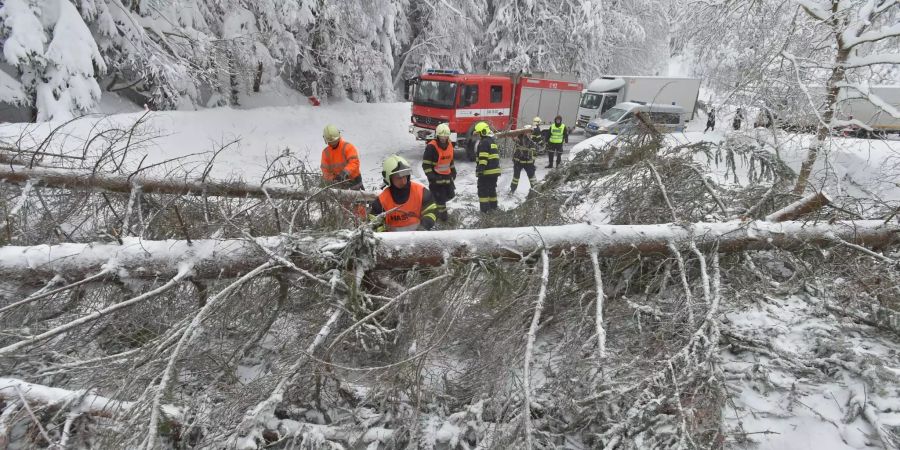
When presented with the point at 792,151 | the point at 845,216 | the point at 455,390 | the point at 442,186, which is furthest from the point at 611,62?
the point at 455,390

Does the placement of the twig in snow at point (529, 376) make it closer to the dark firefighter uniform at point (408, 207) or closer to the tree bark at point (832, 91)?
the dark firefighter uniform at point (408, 207)

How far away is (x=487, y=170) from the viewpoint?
6.42 meters

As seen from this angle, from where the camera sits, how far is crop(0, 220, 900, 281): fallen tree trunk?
2.25 m

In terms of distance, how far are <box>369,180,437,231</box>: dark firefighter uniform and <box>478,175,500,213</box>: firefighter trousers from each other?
2.61m

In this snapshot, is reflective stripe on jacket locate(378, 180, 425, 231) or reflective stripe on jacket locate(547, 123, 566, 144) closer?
reflective stripe on jacket locate(378, 180, 425, 231)

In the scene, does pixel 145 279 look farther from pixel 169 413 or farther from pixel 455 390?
pixel 455 390

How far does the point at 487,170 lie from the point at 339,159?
7.33 ft

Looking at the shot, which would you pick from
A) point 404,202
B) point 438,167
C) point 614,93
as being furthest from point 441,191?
point 614,93

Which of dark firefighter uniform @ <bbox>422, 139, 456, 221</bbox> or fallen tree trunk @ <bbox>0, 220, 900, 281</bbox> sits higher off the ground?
fallen tree trunk @ <bbox>0, 220, 900, 281</bbox>

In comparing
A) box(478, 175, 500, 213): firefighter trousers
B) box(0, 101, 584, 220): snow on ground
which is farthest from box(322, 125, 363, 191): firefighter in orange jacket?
box(478, 175, 500, 213): firefighter trousers

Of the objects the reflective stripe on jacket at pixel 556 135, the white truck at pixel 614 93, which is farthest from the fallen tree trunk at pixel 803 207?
the white truck at pixel 614 93

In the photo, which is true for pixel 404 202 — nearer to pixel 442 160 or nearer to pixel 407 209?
pixel 407 209

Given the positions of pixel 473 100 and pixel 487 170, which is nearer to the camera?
pixel 487 170

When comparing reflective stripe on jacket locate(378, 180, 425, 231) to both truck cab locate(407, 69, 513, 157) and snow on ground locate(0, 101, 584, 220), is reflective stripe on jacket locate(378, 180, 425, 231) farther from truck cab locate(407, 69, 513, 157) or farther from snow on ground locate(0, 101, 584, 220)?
truck cab locate(407, 69, 513, 157)
